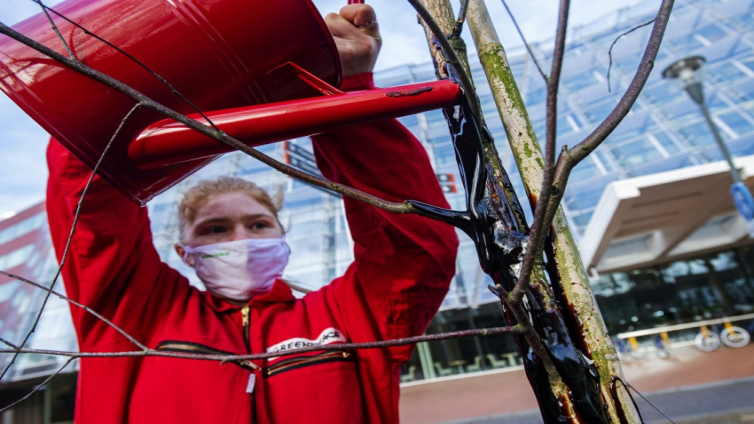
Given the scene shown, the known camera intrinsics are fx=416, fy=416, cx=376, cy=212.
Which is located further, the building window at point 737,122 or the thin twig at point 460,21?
the building window at point 737,122

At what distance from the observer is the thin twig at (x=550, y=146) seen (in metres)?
0.32

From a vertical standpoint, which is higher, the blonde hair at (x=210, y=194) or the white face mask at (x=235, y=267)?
the blonde hair at (x=210, y=194)

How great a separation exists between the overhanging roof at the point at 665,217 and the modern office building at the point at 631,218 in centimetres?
5

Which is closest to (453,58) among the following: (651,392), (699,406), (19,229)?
(699,406)

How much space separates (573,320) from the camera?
56 centimetres

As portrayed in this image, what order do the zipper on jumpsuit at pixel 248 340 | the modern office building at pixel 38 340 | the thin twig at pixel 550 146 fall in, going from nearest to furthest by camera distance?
1. the thin twig at pixel 550 146
2. the zipper on jumpsuit at pixel 248 340
3. the modern office building at pixel 38 340

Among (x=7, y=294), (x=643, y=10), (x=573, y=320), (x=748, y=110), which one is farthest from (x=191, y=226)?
(x=643, y=10)

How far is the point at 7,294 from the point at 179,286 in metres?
15.8

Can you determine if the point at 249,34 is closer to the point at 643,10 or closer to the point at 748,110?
the point at 748,110

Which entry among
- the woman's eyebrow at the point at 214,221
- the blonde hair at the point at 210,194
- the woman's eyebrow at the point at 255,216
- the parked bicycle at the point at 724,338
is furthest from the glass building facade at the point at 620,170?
the woman's eyebrow at the point at 214,221

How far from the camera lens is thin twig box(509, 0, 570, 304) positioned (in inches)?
12.4

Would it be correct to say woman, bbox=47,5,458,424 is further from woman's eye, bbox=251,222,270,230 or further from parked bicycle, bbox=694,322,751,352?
parked bicycle, bbox=694,322,751,352

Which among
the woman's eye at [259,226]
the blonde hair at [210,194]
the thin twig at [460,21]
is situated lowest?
the thin twig at [460,21]

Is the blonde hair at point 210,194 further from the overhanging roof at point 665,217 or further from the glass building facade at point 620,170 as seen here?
the glass building facade at point 620,170
